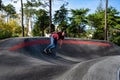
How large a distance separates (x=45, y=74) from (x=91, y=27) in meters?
60.7

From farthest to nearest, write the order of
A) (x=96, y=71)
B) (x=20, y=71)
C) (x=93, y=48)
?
(x=93, y=48) → (x=20, y=71) → (x=96, y=71)

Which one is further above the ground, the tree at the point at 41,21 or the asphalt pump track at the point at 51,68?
the tree at the point at 41,21

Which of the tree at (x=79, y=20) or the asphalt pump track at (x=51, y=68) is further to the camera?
the tree at (x=79, y=20)

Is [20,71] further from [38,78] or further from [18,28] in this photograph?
[18,28]

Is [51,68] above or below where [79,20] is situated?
below

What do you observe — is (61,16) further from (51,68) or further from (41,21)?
(51,68)

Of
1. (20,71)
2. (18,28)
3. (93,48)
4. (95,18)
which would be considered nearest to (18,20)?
(18,28)

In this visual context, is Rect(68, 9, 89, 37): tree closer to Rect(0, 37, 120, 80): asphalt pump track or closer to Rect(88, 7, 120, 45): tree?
Rect(88, 7, 120, 45): tree

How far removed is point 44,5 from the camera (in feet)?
159

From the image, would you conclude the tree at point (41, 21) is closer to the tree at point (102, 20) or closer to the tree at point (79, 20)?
the tree at point (79, 20)

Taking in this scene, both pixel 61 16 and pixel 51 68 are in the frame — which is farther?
pixel 61 16

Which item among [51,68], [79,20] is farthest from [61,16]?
[51,68]

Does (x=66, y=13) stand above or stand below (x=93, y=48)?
above

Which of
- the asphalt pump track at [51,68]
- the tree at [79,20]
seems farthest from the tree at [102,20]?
the asphalt pump track at [51,68]
